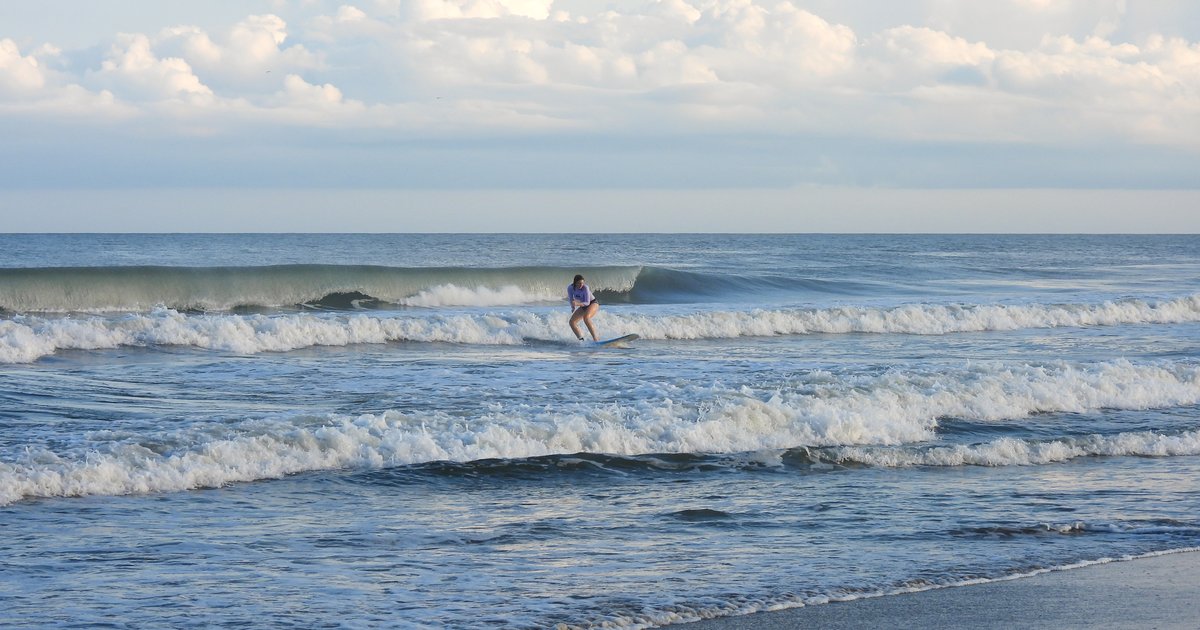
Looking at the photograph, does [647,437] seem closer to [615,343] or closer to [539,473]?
[539,473]

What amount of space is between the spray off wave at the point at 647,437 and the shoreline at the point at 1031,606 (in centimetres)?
344

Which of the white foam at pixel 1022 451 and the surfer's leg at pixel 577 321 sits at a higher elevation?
the surfer's leg at pixel 577 321

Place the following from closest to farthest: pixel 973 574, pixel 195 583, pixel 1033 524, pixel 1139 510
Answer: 1. pixel 195 583
2. pixel 973 574
3. pixel 1033 524
4. pixel 1139 510

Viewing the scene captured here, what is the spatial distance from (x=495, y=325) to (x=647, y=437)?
1147 centimetres

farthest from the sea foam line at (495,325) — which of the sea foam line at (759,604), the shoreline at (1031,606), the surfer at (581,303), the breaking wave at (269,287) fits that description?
the shoreline at (1031,606)

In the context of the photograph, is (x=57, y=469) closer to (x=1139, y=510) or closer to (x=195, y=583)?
(x=195, y=583)

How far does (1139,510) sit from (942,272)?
4107 cm

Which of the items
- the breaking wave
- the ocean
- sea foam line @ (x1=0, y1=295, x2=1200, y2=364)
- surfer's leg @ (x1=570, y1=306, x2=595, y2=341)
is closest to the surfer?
surfer's leg @ (x1=570, y1=306, x2=595, y2=341)

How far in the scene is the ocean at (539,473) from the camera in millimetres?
5797

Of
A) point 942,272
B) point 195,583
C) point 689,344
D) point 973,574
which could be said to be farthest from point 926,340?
point 942,272

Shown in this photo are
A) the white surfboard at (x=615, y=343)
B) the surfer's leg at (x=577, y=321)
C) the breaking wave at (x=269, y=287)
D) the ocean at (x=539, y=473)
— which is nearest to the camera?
the ocean at (x=539, y=473)

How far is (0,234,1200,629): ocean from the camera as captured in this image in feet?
19.0

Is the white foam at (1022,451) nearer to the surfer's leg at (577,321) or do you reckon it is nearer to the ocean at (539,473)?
the ocean at (539,473)

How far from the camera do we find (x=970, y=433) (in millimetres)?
11305
